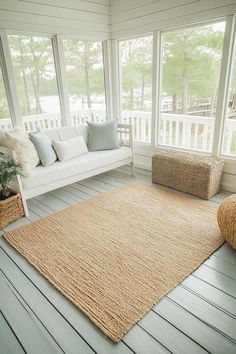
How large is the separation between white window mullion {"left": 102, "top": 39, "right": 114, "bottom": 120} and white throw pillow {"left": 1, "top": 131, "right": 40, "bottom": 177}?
5.95 ft

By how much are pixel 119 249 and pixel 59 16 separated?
313 cm

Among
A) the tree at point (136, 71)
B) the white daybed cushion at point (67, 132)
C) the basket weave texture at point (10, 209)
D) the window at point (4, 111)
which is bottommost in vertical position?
the basket weave texture at point (10, 209)

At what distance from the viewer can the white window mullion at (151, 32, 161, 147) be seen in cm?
330

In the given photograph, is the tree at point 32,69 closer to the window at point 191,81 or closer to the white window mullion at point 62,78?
the white window mullion at point 62,78

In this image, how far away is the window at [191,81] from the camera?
2.99 m

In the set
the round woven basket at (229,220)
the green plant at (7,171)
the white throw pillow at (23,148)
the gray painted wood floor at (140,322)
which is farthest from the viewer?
the white throw pillow at (23,148)

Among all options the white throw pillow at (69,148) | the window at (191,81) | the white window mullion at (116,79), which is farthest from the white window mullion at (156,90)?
the white throw pillow at (69,148)

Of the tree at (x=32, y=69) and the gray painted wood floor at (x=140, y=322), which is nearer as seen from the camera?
the gray painted wood floor at (x=140, y=322)

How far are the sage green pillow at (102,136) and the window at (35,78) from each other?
2.17 feet

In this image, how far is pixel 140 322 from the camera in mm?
1393

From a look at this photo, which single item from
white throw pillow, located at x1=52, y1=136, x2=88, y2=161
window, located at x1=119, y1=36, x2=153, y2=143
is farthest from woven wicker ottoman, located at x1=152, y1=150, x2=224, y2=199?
window, located at x1=119, y1=36, x2=153, y2=143

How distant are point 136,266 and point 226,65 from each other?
95.1 inches

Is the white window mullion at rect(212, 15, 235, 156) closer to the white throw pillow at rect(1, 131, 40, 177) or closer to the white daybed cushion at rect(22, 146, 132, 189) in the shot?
the white daybed cushion at rect(22, 146, 132, 189)

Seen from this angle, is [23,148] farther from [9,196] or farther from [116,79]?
[116,79]
